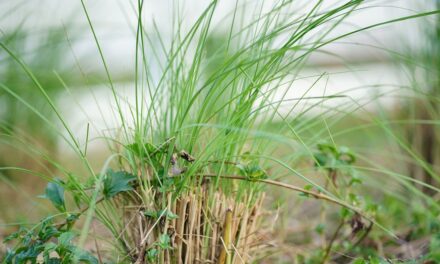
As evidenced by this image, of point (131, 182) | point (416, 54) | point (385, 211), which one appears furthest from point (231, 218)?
point (416, 54)

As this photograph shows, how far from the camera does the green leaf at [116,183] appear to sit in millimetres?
764

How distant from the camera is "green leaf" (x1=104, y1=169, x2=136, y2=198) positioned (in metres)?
0.76

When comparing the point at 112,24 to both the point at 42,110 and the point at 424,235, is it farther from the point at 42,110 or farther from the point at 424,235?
the point at 424,235

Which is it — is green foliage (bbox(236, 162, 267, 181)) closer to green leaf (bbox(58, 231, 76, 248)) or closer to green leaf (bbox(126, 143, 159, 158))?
green leaf (bbox(126, 143, 159, 158))

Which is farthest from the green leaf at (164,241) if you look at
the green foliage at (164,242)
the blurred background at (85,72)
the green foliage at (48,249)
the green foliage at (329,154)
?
the blurred background at (85,72)

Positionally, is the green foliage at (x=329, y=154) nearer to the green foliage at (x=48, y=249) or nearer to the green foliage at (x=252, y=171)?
the green foliage at (x=252, y=171)

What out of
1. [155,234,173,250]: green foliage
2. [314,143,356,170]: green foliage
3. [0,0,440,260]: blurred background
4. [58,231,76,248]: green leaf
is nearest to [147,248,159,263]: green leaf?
[155,234,173,250]: green foliage

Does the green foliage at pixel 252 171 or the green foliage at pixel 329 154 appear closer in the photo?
the green foliage at pixel 252 171

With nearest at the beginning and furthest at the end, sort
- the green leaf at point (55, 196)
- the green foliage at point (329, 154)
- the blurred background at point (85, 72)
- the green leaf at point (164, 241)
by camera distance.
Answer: the green leaf at point (164, 241) < the green leaf at point (55, 196) < the green foliage at point (329, 154) < the blurred background at point (85, 72)

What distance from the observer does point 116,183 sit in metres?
0.77

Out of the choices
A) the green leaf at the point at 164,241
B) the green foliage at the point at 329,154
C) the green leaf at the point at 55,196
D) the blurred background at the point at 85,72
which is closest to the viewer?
the green leaf at the point at 164,241

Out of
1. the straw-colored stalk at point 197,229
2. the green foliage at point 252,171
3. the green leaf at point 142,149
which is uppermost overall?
the green leaf at point 142,149

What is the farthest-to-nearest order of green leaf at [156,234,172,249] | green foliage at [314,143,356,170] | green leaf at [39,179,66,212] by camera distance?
1. green foliage at [314,143,356,170]
2. green leaf at [39,179,66,212]
3. green leaf at [156,234,172,249]

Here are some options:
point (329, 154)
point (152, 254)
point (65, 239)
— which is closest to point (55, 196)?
point (65, 239)
